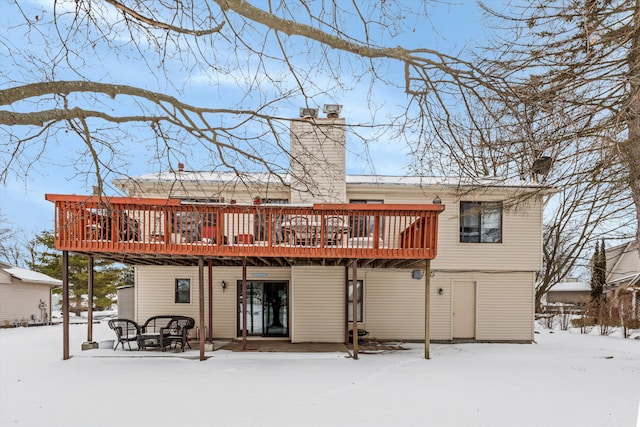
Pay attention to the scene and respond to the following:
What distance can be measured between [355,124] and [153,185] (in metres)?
8.78

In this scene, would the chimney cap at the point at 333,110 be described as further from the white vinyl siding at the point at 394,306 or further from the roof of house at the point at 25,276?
the roof of house at the point at 25,276

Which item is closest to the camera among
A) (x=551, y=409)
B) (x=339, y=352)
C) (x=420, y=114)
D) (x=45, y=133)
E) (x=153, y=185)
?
(x=420, y=114)

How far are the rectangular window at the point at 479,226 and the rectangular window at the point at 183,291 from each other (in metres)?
8.38

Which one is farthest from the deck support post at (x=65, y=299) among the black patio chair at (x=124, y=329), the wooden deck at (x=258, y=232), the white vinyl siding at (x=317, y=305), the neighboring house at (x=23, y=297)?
the neighboring house at (x=23, y=297)

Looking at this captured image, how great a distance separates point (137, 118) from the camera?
527 cm

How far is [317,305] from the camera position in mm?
11992

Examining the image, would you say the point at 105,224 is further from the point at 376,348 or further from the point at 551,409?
the point at 551,409

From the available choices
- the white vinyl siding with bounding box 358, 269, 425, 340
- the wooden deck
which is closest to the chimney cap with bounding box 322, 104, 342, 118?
the wooden deck

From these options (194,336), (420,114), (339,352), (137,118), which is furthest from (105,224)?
(420,114)

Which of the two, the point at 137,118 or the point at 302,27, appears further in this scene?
the point at 137,118

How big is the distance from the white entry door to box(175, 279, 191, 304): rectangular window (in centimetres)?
807

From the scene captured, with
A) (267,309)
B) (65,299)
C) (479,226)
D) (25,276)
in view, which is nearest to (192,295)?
(267,309)

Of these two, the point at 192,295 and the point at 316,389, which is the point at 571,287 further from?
the point at 316,389

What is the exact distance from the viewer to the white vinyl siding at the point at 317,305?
11930 millimetres
